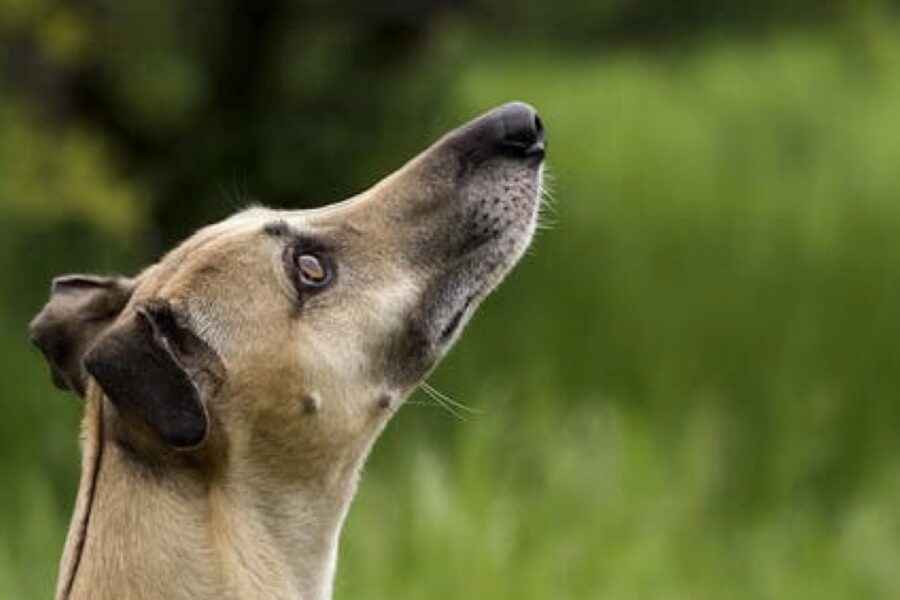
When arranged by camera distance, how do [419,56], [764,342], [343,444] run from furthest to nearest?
1. [419,56]
2. [764,342]
3. [343,444]

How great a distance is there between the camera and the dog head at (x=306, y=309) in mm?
Answer: 4691

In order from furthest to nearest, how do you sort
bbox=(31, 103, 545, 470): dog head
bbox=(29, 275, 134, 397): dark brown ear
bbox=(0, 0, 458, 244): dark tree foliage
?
→ bbox=(0, 0, 458, 244): dark tree foliage
bbox=(29, 275, 134, 397): dark brown ear
bbox=(31, 103, 545, 470): dog head

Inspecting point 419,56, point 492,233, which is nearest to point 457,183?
point 492,233

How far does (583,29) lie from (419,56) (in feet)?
2.47

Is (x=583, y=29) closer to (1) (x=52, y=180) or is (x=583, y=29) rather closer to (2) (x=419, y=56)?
(2) (x=419, y=56)

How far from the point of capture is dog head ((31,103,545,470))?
4.69 m

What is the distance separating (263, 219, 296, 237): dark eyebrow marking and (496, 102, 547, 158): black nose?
1.50 feet

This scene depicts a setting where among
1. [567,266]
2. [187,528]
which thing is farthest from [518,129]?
[567,266]

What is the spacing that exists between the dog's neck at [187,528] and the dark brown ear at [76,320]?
233 millimetres

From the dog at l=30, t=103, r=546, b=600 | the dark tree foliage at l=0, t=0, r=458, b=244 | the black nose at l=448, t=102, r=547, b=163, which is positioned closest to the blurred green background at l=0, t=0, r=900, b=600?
the dark tree foliage at l=0, t=0, r=458, b=244

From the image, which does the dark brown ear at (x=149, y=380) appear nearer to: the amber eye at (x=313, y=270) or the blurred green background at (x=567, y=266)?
the amber eye at (x=313, y=270)

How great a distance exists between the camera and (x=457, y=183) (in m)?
5.13

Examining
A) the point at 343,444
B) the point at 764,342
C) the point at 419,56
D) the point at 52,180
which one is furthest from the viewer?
the point at 419,56

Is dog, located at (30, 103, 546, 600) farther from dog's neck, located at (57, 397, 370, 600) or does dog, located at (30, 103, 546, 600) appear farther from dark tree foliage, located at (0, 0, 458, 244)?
dark tree foliage, located at (0, 0, 458, 244)
